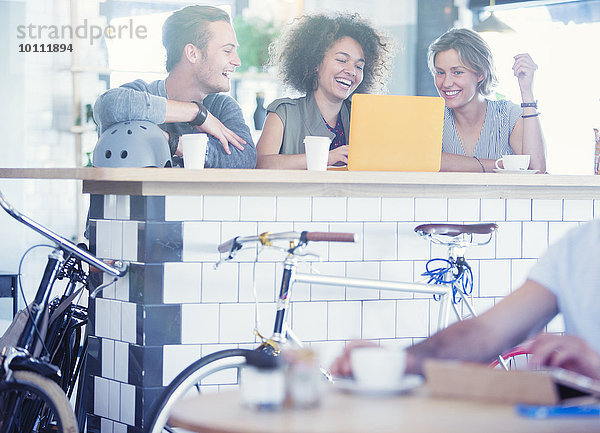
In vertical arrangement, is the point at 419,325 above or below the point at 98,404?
above

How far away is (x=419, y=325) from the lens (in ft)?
9.72

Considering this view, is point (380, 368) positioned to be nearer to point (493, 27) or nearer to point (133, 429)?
point (133, 429)

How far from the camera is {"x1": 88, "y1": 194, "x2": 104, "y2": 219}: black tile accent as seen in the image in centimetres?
289

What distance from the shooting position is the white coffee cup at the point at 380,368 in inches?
46.7

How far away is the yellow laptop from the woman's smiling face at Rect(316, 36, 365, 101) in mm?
1278

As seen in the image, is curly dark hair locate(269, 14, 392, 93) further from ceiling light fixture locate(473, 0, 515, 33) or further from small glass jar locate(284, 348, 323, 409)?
small glass jar locate(284, 348, 323, 409)

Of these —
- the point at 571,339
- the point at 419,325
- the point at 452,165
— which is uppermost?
the point at 452,165

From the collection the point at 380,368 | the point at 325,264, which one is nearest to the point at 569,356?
the point at 380,368

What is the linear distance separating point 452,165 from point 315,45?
3.34 ft

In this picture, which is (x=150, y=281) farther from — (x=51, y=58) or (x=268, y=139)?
(x=51, y=58)

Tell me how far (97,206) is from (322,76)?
161 centimetres

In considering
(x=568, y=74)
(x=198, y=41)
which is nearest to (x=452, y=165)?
(x=198, y=41)

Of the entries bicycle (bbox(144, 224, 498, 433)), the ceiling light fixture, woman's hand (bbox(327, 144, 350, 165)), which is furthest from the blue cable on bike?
the ceiling light fixture

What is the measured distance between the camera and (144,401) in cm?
265
